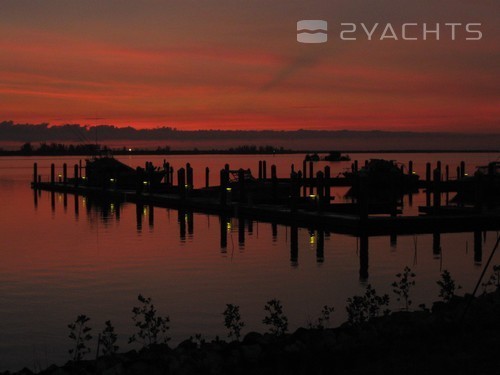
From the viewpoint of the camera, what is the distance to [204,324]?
1555 centimetres

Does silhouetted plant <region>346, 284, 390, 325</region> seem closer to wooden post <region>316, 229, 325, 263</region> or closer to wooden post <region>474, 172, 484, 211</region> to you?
wooden post <region>316, 229, 325, 263</region>

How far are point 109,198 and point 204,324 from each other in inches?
→ 1679

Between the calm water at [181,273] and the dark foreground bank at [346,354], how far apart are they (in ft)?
11.8

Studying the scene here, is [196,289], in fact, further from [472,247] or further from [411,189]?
[411,189]

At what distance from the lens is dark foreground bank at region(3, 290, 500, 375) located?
927cm

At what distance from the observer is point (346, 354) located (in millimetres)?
9961

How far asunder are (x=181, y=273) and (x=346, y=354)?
42.6 ft

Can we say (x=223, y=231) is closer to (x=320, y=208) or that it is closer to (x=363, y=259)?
(x=320, y=208)

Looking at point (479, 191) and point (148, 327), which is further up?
point (479, 191)

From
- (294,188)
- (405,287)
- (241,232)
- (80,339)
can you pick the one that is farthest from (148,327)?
(294,188)

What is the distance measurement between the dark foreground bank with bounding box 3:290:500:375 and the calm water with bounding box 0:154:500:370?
11.8ft

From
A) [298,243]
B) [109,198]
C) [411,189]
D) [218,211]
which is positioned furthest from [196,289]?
[411,189]

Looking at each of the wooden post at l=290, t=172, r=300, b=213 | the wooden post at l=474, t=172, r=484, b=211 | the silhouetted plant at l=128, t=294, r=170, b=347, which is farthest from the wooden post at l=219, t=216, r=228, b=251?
the silhouetted plant at l=128, t=294, r=170, b=347

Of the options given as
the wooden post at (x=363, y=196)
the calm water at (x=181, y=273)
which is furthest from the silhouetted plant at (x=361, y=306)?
the wooden post at (x=363, y=196)
